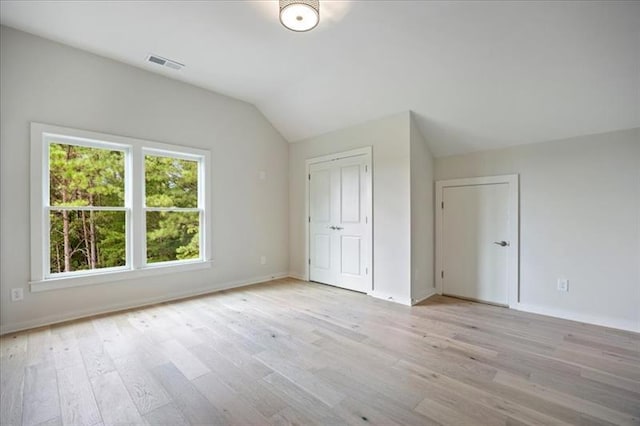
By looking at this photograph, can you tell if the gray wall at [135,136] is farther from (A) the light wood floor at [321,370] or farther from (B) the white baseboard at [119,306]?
(A) the light wood floor at [321,370]

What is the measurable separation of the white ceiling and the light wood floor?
2227mm

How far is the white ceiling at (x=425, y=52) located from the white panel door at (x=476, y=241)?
650mm

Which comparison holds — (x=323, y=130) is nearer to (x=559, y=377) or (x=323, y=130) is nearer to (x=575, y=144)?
(x=575, y=144)

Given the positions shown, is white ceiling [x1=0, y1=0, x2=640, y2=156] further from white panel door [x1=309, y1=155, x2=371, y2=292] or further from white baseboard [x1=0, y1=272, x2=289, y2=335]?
white baseboard [x1=0, y1=272, x2=289, y2=335]

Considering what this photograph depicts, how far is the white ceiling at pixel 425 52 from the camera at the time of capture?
2.48m

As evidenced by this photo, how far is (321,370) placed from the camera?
2.18 metres

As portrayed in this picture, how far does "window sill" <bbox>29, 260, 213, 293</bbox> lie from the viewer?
10.1 ft

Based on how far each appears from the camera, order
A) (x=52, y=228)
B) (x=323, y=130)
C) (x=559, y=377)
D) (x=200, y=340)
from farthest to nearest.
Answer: (x=323, y=130)
(x=52, y=228)
(x=200, y=340)
(x=559, y=377)

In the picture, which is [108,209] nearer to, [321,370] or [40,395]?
[40,395]

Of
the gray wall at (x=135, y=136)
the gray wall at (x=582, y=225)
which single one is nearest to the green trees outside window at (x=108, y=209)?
the gray wall at (x=135, y=136)

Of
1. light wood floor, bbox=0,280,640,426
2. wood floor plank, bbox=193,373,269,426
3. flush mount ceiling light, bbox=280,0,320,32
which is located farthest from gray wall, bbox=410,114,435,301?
wood floor plank, bbox=193,373,269,426

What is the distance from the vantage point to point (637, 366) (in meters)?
2.22

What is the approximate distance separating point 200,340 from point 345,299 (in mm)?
1909

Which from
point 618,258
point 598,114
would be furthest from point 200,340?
point 598,114
